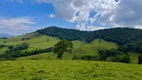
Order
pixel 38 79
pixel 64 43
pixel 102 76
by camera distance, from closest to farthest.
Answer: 1. pixel 38 79
2. pixel 102 76
3. pixel 64 43

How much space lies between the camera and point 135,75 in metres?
26.7

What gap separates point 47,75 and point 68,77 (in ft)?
8.89

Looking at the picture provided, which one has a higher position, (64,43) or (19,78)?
(64,43)

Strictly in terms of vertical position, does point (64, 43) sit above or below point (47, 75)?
above

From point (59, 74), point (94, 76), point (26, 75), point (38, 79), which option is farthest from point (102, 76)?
point (26, 75)

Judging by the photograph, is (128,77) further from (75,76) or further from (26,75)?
(26,75)

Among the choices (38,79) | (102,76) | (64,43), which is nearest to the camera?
(38,79)

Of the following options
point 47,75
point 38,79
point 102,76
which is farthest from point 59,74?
point 102,76

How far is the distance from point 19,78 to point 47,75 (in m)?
3.29

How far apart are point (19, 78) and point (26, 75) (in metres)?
1.72

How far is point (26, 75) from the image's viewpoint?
26.6 meters

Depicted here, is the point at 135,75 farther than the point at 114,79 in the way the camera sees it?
Yes

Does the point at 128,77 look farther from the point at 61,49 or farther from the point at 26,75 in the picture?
the point at 61,49

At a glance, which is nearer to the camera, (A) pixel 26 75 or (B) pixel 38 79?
(B) pixel 38 79
